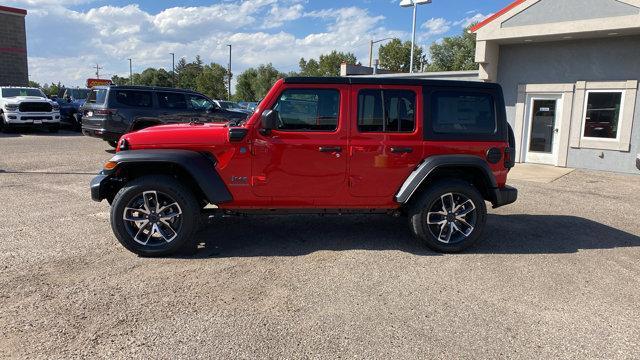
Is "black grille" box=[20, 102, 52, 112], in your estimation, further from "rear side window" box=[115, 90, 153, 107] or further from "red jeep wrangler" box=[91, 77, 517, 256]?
"red jeep wrangler" box=[91, 77, 517, 256]

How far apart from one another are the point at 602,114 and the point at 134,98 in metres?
13.0

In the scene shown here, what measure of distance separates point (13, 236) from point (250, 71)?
71640 mm

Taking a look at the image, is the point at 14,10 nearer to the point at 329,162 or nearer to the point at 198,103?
the point at 198,103

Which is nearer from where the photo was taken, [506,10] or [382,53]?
[506,10]

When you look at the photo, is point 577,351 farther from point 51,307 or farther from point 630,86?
point 630,86

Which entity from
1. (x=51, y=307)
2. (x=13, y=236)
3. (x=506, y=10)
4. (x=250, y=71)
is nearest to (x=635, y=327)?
Answer: (x=51, y=307)

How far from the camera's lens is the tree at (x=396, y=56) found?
6469 centimetres

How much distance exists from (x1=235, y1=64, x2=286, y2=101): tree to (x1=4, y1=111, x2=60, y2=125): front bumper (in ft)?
168

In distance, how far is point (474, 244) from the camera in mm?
5410

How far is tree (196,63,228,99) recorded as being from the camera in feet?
219

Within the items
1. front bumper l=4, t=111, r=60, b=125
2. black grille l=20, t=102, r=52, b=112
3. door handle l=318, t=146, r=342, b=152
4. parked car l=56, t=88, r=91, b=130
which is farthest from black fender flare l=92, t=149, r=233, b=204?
parked car l=56, t=88, r=91, b=130

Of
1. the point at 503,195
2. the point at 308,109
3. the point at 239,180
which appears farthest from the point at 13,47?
the point at 503,195

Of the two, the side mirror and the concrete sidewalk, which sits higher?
the side mirror

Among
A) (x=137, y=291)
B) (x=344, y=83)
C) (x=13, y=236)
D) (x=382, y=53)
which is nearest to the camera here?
(x=137, y=291)
